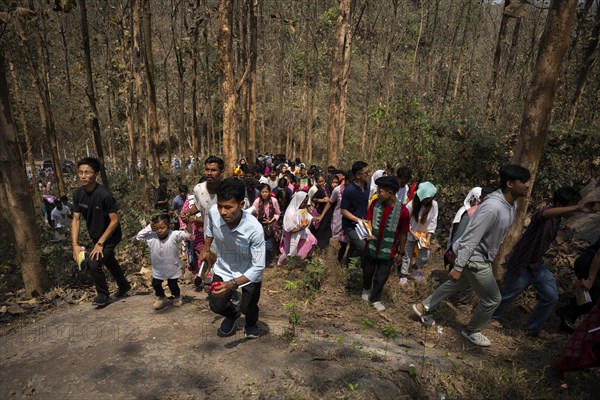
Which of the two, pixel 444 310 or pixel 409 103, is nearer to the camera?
pixel 444 310

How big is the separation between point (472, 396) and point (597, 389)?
1.20m

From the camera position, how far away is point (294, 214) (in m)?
6.18

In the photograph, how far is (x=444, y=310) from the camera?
16.0ft

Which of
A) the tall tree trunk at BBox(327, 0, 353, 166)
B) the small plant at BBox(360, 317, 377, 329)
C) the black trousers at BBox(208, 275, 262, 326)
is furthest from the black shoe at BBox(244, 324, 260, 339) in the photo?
the tall tree trunk at BBox(327, 0, 353, 166)

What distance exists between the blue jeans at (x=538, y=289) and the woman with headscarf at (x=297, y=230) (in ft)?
10.4

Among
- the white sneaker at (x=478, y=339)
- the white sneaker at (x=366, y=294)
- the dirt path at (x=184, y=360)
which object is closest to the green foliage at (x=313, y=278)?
the white sneaker at (x=366, y=294)

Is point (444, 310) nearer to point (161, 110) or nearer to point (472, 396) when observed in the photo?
point (472, 396)

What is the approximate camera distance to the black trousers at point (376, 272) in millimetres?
4664

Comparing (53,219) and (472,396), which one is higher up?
(472,396)

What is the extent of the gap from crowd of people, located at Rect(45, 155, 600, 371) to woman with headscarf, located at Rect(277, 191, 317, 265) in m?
0.03

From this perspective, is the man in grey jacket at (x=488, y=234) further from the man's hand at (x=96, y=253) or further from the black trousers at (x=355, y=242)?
the man's hand at (x=96, y=253)

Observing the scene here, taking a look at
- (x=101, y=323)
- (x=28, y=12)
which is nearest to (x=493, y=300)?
(x=101, y=323)

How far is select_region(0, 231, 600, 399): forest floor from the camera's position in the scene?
2.93m

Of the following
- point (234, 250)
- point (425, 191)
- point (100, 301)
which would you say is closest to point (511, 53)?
point (425, 191)
